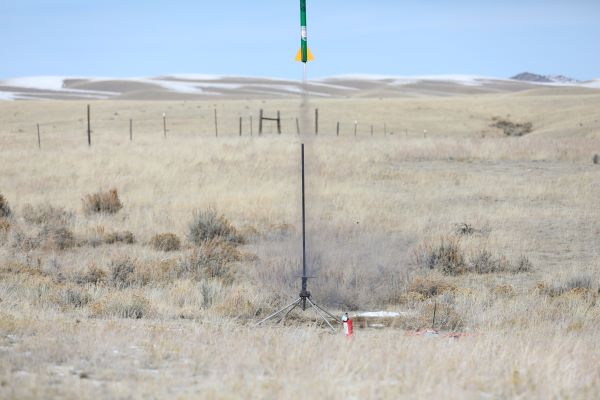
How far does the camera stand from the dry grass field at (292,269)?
6289mm

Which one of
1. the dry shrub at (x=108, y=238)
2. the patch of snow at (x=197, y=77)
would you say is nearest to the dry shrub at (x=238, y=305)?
the dry shrub at (x=108, y=238)

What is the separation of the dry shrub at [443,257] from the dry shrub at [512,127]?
152 feet

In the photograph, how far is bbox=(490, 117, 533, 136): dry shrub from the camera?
5966 cm

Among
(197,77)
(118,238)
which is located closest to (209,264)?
(118,238)

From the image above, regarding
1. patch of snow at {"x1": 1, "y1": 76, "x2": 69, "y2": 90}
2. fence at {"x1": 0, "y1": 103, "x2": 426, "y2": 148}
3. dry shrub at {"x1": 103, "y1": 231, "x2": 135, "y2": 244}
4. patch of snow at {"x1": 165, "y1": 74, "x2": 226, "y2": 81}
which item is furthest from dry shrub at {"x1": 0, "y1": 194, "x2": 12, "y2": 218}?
patch of snow at {"x1": 165, "y1": 74, "x2": 226, "y2": 81}

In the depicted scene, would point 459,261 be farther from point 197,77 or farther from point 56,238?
point 197,77

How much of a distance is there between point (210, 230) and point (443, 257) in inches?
175

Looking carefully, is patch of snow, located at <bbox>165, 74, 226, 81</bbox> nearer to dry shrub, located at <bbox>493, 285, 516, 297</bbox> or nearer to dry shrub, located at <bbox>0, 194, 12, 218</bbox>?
dry shrub, located at <bbox>0, 194, 12, 218</bbox>

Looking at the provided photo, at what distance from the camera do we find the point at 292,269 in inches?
478

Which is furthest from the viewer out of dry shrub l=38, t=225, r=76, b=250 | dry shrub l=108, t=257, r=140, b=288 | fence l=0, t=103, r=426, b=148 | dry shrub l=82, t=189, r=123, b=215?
fence l=0, t=103, r=426, b=148

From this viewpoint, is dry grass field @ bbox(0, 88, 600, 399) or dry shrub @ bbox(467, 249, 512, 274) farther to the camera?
dry shrub @ bbox(467, 249, 512, 274)

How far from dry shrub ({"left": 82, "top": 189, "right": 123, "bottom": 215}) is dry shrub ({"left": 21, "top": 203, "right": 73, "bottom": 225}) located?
0.56 meters

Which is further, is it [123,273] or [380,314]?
[123,273]

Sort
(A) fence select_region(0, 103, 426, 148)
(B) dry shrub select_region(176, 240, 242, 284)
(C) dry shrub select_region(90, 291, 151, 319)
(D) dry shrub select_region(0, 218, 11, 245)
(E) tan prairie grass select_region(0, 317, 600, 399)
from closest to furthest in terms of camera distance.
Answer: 1. (E) tan prairie grass select_region(0, 317, 600, 399)
2. (C) dry shrub select_region(90, 291, 151, 319)
3. (B) dry shrub select_region(176, 240, 242, 284)
4. (D) dry shrub select_region(0, 218, 11, 245)
5. (A) fence select_region(0, 103, 426, 148)
